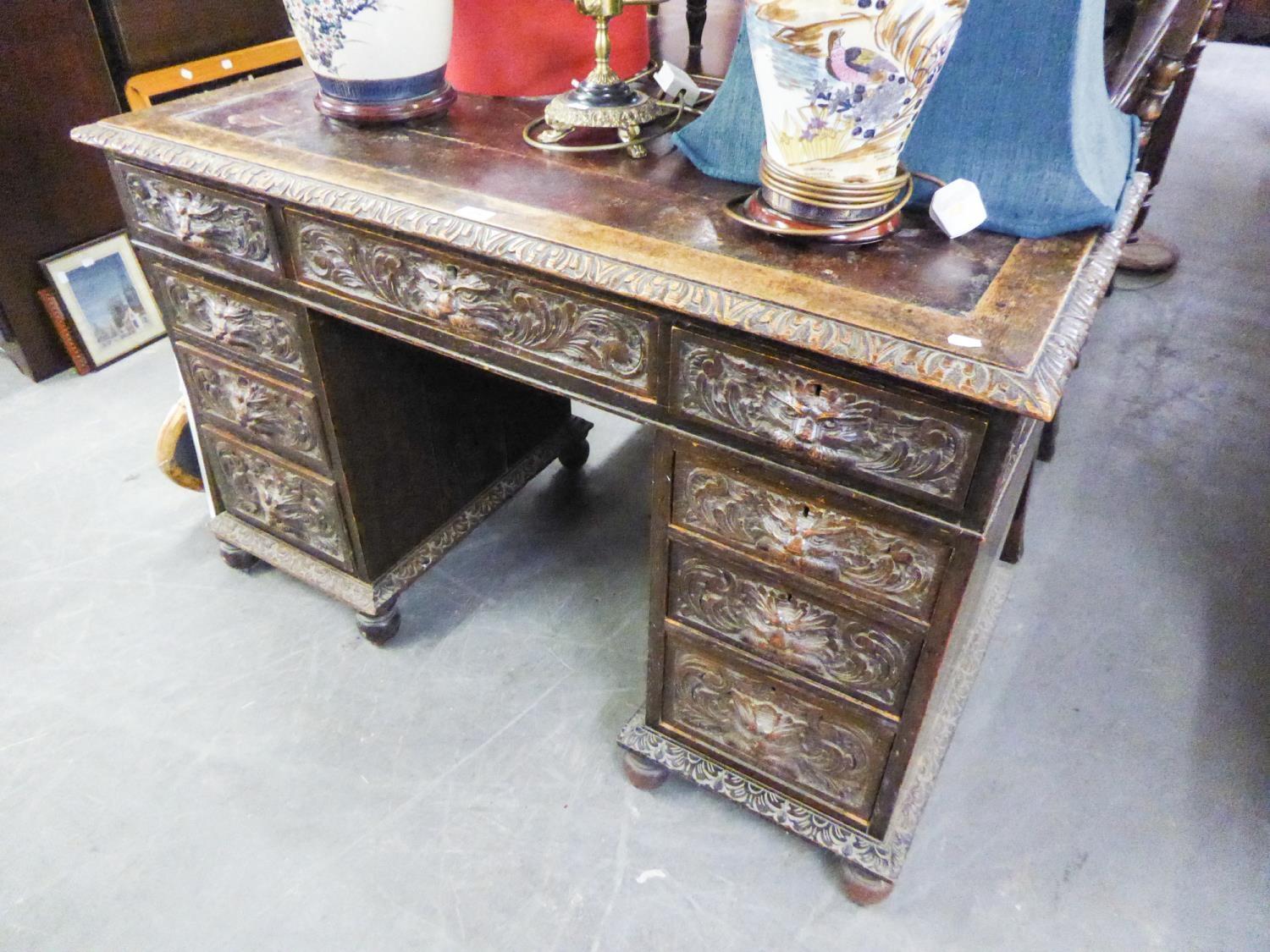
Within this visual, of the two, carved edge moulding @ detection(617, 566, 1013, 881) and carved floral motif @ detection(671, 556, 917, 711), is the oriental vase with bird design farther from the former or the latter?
carved edge moulding @ detection(617, 566, 1013, 881)

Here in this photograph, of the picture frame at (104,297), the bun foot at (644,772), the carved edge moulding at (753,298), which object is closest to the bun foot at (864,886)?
the bun foot at (644,772)

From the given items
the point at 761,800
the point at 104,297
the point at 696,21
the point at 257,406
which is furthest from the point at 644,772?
the point at 104,297

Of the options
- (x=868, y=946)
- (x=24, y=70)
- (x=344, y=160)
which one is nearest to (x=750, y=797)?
(x=868, y=946)

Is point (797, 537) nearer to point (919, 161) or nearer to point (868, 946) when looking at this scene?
point (919, 161)

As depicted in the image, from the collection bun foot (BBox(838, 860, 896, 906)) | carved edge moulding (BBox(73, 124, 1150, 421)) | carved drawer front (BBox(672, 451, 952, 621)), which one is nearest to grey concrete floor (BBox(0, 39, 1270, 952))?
bun foot (BBox(838, 860, 896, 906))

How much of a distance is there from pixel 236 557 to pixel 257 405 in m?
0.39

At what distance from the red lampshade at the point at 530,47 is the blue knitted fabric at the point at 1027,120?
1.08 feet

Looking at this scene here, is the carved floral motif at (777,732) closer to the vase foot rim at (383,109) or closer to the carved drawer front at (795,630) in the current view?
the carved drawer front at (795,630)

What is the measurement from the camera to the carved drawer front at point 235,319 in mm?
1114

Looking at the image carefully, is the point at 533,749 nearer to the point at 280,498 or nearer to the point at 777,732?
the point at 777,732

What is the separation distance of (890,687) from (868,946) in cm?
36

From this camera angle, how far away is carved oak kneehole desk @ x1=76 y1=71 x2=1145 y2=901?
72 cm

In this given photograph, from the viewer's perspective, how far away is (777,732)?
102 cm

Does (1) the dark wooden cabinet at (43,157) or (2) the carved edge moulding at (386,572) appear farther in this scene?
(1) the dark wooden cabinet at (43,157)
